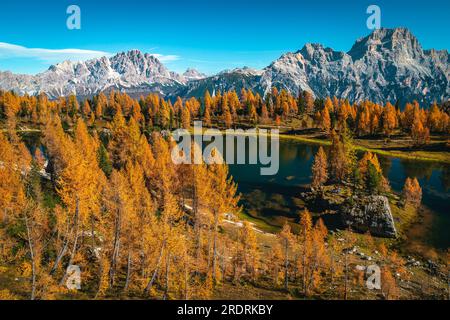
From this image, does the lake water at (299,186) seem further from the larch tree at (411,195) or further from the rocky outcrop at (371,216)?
the rocky outcrop at (371,216)

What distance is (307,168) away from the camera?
109m

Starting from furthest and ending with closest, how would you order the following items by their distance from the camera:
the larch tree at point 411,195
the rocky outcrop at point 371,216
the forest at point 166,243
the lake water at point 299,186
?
the larch tree at point 411,195
the lake water at point 299,186
the rocky outcrop at point 371,216
the forest at point 166,243

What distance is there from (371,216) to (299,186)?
27.2m

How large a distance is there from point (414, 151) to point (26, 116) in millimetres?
214407

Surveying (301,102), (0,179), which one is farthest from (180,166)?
(301,102)

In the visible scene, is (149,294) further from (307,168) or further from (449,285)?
(307,168)

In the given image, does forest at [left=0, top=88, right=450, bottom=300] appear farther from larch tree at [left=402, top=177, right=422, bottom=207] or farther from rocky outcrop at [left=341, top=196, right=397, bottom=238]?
rocky outcrop at [left=341, top=196, right=397, bottom=238]

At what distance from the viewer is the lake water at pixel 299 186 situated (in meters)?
68.5

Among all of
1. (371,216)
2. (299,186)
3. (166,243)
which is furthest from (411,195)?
(166,243)

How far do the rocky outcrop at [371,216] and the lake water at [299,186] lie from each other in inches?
286

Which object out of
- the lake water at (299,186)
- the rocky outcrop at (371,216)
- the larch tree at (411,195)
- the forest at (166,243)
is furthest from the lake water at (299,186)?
the forest at (166,243)

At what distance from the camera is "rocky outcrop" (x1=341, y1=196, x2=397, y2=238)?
61.9m

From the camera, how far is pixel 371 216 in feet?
209

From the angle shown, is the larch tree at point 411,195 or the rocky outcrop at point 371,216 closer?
the rocky outcrop at point 371,216
